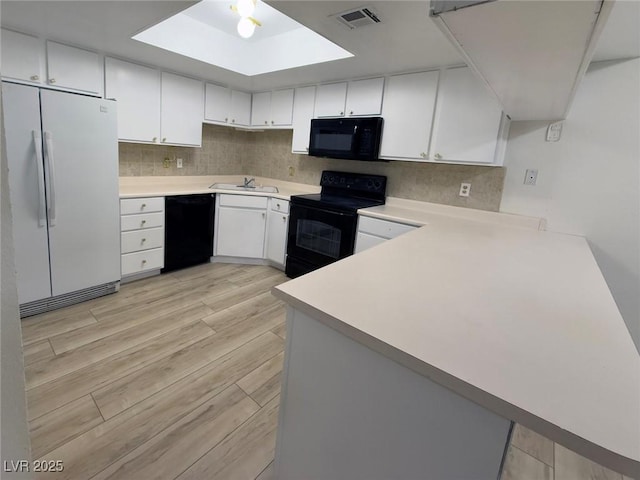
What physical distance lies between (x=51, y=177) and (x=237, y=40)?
6.77 feet

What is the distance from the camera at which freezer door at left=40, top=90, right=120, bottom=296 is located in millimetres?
2188

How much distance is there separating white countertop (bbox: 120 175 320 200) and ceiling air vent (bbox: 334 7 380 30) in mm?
1779

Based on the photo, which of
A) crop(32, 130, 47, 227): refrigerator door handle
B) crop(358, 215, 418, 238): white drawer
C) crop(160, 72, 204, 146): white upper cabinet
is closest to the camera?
crop(32, 130, 47, 227): refrigerator door handle

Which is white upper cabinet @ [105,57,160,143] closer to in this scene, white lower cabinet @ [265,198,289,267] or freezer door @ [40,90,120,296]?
freezer door @ [40,90,120,296]

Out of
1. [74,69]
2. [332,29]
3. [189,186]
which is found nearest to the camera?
[332,29]

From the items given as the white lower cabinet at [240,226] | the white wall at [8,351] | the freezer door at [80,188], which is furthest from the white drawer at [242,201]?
the white wall at [8,351]

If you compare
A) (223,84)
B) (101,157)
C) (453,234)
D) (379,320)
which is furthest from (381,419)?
(223,84)

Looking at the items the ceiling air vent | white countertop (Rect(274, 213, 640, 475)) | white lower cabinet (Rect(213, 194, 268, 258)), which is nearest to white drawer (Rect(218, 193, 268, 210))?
white lower cabinet (Rect(213, 194, 268, 258))

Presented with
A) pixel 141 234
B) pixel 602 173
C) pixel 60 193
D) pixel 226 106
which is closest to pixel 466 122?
pixel 602 173

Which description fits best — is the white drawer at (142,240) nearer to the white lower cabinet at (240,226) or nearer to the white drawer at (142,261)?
the white drawer at (142,261)

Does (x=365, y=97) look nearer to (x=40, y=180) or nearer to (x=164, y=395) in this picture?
(x=40, y=180)

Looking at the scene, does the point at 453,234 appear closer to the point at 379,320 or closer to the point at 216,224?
the point at 379,320

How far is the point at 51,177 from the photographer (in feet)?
7.12

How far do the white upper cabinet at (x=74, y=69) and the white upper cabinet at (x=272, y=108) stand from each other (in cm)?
160
